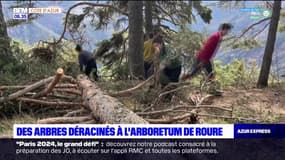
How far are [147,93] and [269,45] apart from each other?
1376 mm

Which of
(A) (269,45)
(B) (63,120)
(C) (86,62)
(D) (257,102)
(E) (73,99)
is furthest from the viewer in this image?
(A) (269,45)

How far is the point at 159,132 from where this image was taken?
326 cm

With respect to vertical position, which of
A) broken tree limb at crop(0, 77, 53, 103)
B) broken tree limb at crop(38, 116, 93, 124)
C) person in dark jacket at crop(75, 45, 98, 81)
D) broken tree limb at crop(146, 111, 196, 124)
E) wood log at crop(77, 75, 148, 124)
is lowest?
broken tree limb at crop(146, 111, 196, 124)

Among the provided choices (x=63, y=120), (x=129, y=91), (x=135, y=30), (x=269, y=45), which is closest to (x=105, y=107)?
(x=63, y=120)

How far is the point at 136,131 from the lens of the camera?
3.30m

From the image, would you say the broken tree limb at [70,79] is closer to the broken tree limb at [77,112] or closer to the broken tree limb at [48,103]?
the broken tree limb at [48,103]

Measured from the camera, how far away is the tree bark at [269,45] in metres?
5.07

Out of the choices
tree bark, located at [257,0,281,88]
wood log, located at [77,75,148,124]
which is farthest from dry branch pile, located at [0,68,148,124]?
tree bark, located at [257,0,281,88]

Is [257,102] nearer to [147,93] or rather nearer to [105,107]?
[147,93]

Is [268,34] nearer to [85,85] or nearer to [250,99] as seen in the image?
[250,99]

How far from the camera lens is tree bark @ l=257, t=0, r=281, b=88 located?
16.6 feet

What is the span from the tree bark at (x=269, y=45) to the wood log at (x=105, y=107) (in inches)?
66.4

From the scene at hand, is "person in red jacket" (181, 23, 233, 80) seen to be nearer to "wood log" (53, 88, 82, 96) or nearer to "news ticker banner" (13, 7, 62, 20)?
"wood log" (53, 88, 82, 96)

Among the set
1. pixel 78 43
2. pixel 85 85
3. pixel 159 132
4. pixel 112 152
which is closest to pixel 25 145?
pixel 112 152
